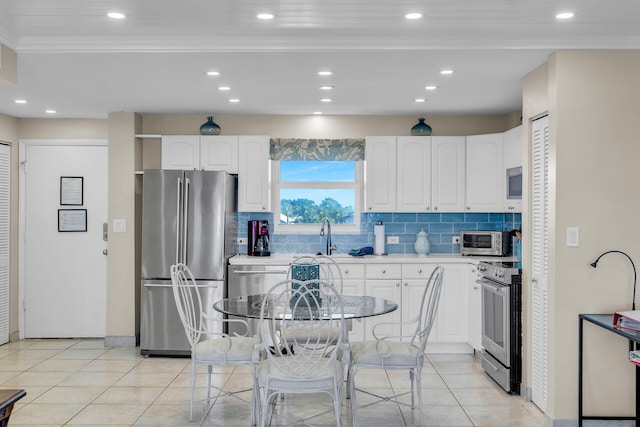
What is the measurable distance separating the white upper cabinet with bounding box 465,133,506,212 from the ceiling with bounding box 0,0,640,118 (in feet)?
2.70

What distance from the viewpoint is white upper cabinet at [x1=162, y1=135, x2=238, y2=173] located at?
20.5 feet

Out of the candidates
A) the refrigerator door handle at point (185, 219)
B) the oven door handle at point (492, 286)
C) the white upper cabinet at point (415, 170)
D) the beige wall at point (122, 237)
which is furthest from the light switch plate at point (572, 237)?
the beige wall at point (122, 237)

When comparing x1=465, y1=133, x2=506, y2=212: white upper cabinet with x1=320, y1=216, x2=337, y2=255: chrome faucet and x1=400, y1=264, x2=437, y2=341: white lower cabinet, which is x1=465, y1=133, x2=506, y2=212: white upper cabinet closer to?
x1=400, y1=264, x2=437, y2=341: white lower cabinet

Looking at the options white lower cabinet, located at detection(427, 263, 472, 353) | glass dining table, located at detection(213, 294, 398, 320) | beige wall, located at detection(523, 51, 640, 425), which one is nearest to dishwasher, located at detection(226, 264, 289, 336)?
glass dining table, located at detection(213, 294, 398, 320)

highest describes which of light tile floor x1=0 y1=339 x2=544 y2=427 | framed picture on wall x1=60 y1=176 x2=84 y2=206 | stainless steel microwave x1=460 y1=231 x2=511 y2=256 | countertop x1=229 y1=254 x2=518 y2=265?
framed picture on wall x1=60 y1=176 x2=84 y2=206

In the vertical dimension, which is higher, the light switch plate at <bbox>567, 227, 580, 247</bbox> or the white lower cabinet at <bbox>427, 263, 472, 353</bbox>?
the light switch plate at <bbox>567, 227, 580, 247</bbox>

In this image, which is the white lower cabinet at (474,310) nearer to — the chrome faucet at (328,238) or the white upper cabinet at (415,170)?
the white upper cabinet at (415,170)

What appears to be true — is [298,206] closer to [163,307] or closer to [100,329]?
[163,307]

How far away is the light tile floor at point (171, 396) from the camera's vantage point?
4070 millimetres

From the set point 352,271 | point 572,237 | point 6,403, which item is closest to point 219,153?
point 352,271

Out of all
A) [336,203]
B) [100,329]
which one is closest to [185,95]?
[336,203]

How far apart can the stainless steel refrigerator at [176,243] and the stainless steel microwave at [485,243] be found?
96.3 inches

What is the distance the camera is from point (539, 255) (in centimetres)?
424

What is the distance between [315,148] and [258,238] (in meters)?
1.16
